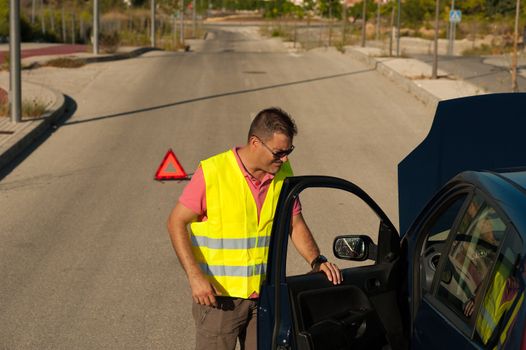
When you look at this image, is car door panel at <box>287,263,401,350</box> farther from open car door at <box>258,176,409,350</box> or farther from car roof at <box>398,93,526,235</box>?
car roof at <box>398,93,526,235</box>

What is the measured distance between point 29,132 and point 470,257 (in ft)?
49.4

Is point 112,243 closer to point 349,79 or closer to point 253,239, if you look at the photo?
point 253,239

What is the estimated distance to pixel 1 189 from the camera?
1420 centimetres

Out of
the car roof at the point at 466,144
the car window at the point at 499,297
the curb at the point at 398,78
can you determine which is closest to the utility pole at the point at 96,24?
the curb at the point at 398,78

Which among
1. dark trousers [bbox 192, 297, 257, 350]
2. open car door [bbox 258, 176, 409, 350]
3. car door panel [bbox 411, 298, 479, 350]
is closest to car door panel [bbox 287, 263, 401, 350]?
open car door [bbox 258, 176, 409, 350]

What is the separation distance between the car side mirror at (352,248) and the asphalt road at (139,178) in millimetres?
2982

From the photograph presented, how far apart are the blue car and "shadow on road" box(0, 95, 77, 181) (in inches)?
419

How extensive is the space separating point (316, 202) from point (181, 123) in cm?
829

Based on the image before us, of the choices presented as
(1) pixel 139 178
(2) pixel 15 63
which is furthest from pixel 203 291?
(2) pixel 15 63

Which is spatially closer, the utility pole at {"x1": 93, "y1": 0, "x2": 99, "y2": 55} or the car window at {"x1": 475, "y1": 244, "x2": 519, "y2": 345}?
the car window at {"x1": 475, "y1": 244, "x2": 519, "y2": 345}

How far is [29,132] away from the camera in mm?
18500

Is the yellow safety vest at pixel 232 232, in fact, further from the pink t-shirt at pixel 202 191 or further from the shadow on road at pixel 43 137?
the shadow on road at pixel 43 137

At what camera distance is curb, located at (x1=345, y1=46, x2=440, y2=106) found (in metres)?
24.1

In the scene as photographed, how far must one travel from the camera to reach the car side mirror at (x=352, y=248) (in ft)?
16.5
